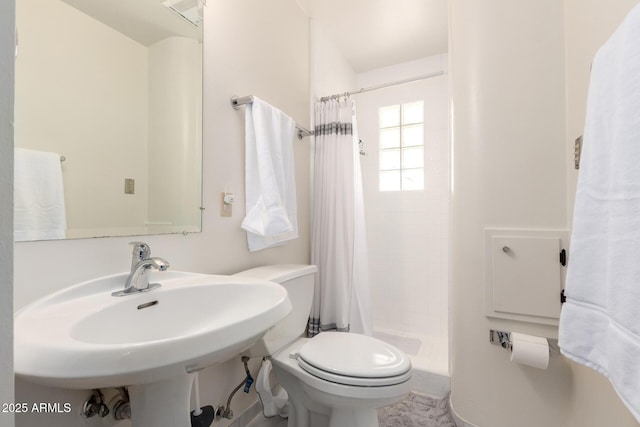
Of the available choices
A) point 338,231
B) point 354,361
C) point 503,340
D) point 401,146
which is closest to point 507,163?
point 503,340

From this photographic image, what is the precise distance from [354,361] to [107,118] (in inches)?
45.3

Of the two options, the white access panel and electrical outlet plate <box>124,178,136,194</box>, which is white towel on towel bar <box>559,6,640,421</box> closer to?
the white access panel

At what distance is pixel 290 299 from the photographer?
3.97 ft

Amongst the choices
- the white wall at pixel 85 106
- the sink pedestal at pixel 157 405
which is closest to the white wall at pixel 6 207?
the sink pedestal at pixel 157 405

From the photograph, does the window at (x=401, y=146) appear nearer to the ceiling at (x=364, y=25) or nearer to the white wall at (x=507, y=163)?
the ceiling at (x=364, y=25)

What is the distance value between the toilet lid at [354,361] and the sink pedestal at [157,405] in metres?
0.47

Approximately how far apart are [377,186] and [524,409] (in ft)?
5.61

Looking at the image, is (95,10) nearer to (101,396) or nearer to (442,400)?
(101,396)

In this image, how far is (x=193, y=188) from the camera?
3.59 ft

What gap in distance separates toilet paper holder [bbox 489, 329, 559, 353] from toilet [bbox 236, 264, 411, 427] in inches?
17.8

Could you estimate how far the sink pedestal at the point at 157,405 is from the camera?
2.22 feet

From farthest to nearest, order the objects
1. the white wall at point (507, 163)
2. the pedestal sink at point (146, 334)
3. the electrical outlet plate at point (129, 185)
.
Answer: the white wall at point (507, 163)
the electrical outlet plate at point (129, 185)
the pedestal sink at point (146, 334)

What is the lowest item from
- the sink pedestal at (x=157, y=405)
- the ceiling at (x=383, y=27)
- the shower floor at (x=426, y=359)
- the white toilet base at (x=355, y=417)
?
the shower floor at (x=426, y=359)

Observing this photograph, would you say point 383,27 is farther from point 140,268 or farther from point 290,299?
point 140,268
